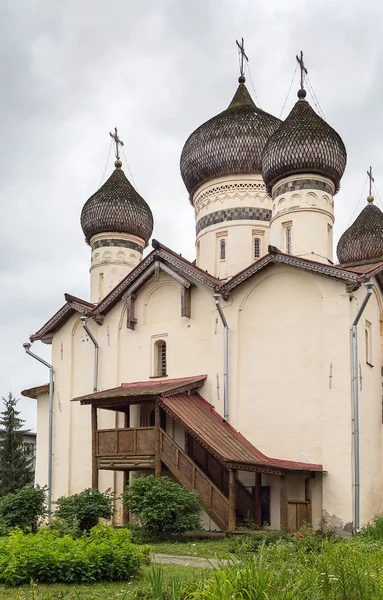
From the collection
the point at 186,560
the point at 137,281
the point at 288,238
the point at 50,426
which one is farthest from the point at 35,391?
the point at 186,560

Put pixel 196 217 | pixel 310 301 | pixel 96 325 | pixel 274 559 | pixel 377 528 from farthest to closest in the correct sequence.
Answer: pixel 196 217, pixel 96 325, pixel 310 301, pixel 377 528, pixel 274 559

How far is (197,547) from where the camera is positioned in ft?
43.6

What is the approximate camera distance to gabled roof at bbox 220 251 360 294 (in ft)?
55.7

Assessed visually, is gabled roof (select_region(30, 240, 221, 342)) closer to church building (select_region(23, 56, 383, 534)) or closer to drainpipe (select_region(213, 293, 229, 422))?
church building (select_region(23, 56, 383, 534))

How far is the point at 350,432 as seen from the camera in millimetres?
16484

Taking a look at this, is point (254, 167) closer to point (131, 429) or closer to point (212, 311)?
point (212, 311)

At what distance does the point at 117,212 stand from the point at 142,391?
8.47 m

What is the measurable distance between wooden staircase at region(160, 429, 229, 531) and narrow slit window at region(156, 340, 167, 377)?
3.01 metres

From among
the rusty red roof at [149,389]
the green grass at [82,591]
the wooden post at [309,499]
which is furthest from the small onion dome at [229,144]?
the green grass at [82,591]

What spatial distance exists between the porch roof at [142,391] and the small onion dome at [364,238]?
1006cm

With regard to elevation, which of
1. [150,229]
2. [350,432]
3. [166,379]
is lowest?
[350,432]

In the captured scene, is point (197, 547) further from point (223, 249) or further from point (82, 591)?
point (223, 249)

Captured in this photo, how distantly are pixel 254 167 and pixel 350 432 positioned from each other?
29.7 ft

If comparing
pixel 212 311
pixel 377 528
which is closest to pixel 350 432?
pixel 377 528
